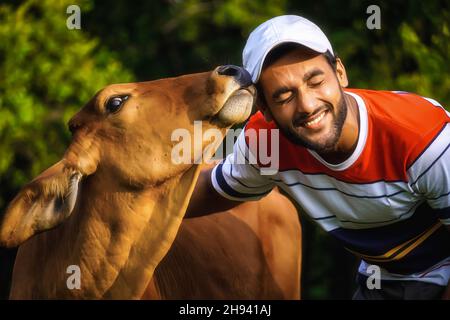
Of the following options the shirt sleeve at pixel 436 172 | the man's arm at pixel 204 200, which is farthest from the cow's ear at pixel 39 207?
the shirt sleeve at pixel 436 172

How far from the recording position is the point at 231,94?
4.44 m

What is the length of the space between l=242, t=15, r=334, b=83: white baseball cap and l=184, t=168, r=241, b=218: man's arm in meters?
0.92

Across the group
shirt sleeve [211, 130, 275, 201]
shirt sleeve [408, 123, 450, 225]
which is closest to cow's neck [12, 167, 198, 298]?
shirt sleeve [211, 130, 275, 201]

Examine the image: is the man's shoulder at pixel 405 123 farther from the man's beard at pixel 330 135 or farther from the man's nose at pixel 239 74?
the man's nose at pixel 239 74

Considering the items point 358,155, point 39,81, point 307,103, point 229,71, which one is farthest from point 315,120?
point 39,81

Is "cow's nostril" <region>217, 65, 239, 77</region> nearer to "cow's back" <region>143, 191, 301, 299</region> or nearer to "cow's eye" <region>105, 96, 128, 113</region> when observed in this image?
"cow's eye" <region>105, 96, 128, 113</region>

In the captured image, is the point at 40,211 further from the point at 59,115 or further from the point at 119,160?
the point at 59,115

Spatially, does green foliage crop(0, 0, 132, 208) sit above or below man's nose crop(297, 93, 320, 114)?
above

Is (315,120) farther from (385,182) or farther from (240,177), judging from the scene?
(240,177)

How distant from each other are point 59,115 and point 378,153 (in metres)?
4.34

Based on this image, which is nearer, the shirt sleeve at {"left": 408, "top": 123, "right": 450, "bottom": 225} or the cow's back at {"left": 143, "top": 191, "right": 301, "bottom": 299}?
the shirt sleeve at {"left": 408, "top": 123, "right": 450, "bottom": 225}

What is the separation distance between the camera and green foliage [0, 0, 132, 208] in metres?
7.67

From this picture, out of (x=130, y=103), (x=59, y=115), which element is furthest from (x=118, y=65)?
(x=130, y=103)

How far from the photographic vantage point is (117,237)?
15.1ft
